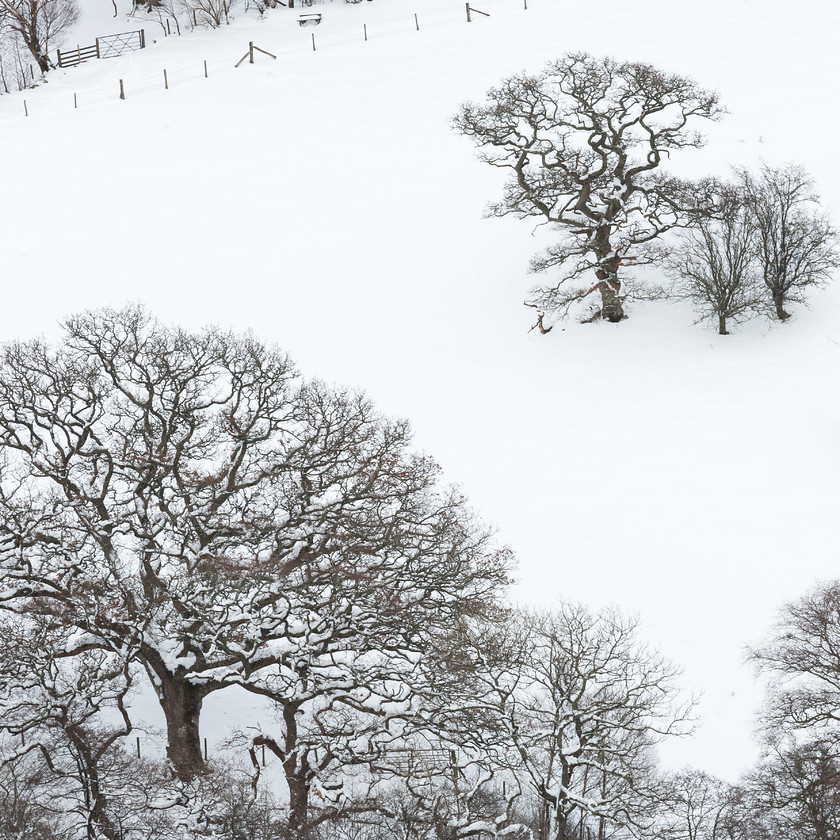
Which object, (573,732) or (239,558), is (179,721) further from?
(573,732)

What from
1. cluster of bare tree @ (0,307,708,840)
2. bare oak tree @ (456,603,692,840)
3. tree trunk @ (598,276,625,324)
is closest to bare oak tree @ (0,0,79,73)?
tree trunk @ (598,276,625,324)

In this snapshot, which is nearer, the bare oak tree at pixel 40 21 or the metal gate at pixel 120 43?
the bare oak tree at pixel 40 21

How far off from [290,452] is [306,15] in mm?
50063

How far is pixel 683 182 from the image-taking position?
39625mm

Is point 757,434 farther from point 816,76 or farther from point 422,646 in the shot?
point 816,76

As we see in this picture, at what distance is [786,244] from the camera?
37.7 m

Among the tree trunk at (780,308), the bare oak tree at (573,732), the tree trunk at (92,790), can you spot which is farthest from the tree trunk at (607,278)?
the tree trunk at (92,790)

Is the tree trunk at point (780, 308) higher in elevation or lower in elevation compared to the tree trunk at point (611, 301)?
lower

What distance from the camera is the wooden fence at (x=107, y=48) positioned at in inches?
2611

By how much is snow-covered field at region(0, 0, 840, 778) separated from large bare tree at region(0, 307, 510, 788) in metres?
4.90

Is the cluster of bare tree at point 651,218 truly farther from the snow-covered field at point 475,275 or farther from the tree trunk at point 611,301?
the snow-covered field at point 475,275

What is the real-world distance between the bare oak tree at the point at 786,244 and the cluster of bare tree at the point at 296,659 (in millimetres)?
18641

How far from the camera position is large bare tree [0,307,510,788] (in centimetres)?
2208

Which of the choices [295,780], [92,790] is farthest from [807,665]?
[92,790]
